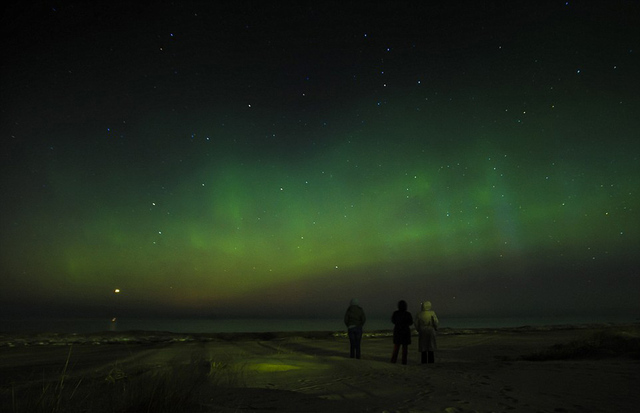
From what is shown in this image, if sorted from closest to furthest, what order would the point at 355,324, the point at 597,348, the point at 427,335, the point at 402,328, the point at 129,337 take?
the point at 427,335 < the point at 402,328 < the point at 597,348 < the point at 355,324 < the point at 129,337

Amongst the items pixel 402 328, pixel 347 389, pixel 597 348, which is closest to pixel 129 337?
pixel 402 328

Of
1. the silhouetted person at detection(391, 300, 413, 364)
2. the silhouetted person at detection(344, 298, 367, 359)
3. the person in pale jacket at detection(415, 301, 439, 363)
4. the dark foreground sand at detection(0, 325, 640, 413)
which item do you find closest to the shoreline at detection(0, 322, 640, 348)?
the person in pale jacket at detection(415, 301, 439, 363)

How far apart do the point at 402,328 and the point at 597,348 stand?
638 centimetres

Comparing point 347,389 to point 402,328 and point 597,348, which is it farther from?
point 597,348

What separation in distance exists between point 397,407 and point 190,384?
9.71 ft

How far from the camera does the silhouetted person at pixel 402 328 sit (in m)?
13.0

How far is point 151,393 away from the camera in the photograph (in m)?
5.19

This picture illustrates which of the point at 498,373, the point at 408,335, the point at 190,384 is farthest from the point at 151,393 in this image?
the point at 408,335

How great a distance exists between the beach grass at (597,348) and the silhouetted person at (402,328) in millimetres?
4357

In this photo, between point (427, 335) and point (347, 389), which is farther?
point (427, 335)

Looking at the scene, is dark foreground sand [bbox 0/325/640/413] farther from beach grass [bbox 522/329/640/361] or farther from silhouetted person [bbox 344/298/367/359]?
silhouetted person [bbox 344/298/367/359]

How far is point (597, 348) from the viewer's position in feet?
44.0

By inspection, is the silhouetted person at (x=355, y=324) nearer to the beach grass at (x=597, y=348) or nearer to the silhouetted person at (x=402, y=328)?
the silhouetted person at (x=402, y=328)

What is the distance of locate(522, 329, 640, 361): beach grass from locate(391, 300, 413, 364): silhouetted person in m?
4.36
